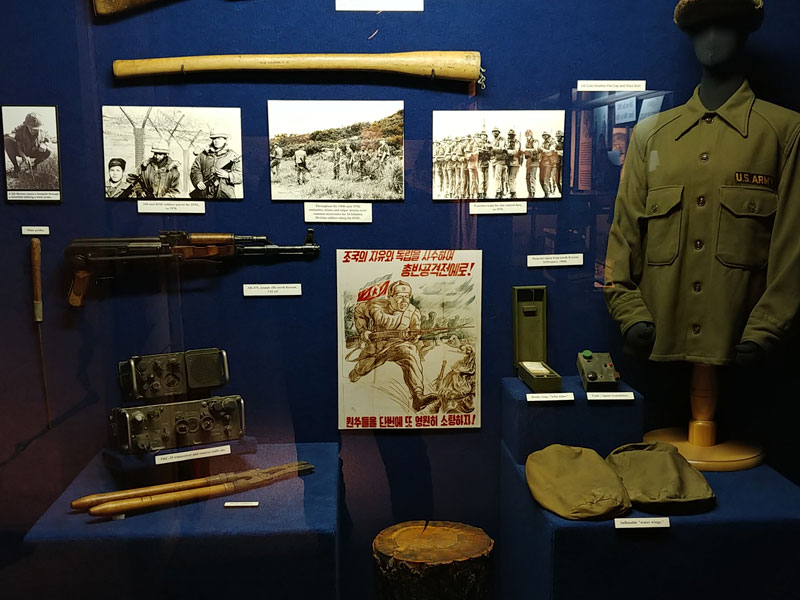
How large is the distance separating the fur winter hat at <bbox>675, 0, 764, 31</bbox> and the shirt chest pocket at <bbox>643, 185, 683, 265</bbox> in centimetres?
62

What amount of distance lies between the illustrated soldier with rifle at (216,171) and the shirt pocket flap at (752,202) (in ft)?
6.20

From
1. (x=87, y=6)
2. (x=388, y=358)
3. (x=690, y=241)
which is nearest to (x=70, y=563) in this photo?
(x=388, y=358)

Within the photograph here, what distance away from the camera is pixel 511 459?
2.88 metres

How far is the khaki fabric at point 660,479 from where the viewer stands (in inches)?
92.7

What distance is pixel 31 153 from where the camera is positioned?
2.61 m

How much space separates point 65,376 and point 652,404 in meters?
2.40

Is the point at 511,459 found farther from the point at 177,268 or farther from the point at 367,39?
the point at 367,39
